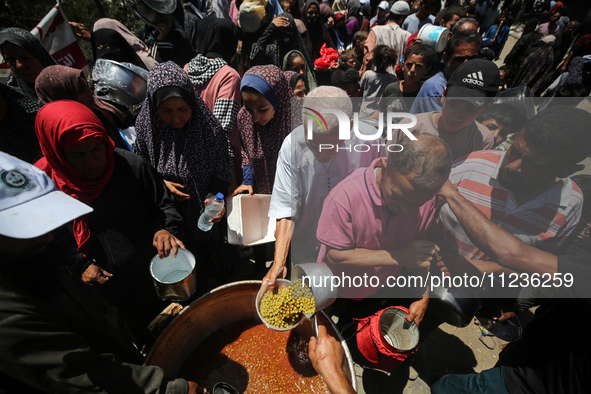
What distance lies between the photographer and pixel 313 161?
2105 mm

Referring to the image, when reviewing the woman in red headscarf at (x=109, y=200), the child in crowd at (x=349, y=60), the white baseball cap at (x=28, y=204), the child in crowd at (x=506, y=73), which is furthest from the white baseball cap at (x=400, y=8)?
the white baseball cap at (x=28, y=204)

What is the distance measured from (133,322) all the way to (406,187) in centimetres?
268

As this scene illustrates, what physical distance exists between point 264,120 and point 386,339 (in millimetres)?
2204

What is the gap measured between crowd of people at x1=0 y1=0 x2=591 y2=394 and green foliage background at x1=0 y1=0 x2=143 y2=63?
7.72 feet

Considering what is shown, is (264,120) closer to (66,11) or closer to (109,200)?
(109,200)

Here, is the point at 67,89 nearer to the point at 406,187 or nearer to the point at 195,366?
the point at 195,366

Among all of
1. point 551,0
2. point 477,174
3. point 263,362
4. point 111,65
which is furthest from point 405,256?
point 551,0

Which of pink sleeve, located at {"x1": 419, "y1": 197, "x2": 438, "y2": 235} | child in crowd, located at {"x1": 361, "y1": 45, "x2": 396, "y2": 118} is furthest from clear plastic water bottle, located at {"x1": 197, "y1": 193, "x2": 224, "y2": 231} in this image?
child in crowd, located at {"x1": 361, "y1": 45, "x2": 396, "y2": 118}

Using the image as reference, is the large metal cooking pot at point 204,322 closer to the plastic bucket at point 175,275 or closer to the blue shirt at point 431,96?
the plastic bucket at point 175,275

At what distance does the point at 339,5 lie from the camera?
830 cm

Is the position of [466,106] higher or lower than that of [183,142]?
higher

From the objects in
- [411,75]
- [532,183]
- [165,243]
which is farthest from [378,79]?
Answer: [165,243]

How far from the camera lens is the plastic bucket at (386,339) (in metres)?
1.76

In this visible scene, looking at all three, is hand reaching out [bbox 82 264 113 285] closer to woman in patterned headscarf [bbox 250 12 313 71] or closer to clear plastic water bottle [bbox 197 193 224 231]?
clear plastic water bottle [bbox 197 193 224 231]
